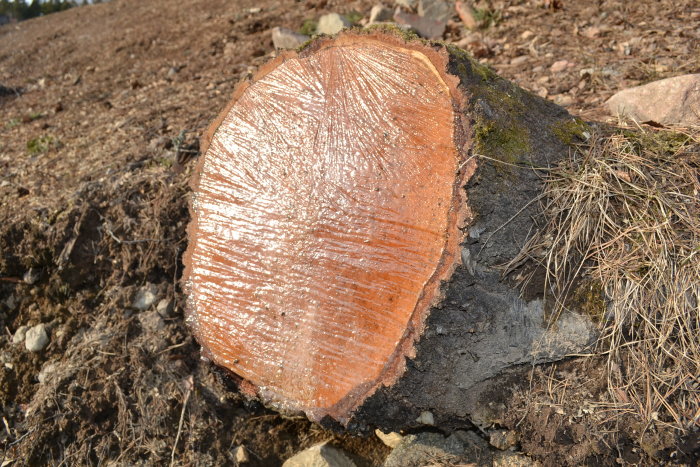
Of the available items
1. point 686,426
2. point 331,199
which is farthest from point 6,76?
point 686,426

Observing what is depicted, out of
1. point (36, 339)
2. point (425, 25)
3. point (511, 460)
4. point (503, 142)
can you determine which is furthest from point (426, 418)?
point (425, 25)

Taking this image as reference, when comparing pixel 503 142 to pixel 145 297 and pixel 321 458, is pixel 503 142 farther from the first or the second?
pixel 145 297

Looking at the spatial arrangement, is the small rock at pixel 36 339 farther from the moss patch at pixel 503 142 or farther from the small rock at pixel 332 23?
the small rock at pixel 332 23

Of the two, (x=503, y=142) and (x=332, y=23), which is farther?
(x=332, y=23)

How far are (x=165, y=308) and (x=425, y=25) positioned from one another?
2.95 meters

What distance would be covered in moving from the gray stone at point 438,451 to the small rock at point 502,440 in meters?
0.06

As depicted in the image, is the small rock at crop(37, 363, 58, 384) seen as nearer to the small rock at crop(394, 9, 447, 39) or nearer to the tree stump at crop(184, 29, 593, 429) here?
the tree stump at crop(184, 29, 593, 429)

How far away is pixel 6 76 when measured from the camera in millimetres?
5574

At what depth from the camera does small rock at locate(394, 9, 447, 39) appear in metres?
3.90

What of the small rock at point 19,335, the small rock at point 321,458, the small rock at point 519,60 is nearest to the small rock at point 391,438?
the small rock at point 321,458

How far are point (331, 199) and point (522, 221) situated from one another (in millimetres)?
683

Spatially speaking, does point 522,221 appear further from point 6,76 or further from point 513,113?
point 6,76

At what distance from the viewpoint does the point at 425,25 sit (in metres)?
3.93

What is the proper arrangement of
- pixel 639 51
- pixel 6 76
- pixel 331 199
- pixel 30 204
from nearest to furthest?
pixel 331 199 < pixel 30 204 < pixel 639 51 < pixel 6 76
